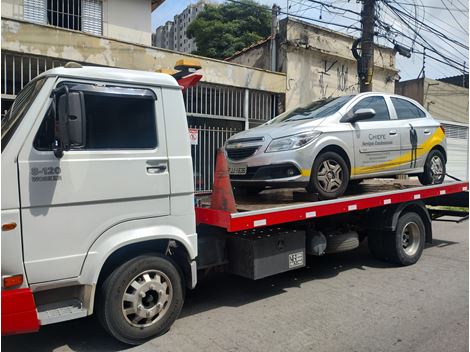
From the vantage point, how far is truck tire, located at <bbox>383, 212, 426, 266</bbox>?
21.6ft

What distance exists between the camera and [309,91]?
14508mm

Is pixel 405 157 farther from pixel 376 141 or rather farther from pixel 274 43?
pixel 274 43

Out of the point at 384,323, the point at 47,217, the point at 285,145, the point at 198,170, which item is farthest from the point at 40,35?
the point at 384,323

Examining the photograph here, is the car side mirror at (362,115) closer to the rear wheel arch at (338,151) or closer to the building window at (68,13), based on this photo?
the rear wheel arch at (338,151)

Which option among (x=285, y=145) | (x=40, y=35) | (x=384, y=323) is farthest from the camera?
(x=40, y=35)

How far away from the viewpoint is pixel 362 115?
6035 mm

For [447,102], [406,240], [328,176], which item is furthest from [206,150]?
[447,102]

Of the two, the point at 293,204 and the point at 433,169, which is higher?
the point at 433,169

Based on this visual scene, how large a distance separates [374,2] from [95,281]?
1191 cm

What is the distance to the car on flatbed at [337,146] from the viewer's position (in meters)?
5.46

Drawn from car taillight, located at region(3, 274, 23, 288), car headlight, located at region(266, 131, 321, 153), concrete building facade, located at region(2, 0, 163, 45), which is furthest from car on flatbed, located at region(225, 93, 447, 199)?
concrete building facade, located at region(2, 0, 163, 45)

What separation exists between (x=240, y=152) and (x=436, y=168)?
369 centimetres

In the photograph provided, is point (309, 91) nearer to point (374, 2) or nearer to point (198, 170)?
point (374, 2)

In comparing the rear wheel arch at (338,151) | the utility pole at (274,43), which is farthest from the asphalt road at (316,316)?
the utility pole at (274,43)
